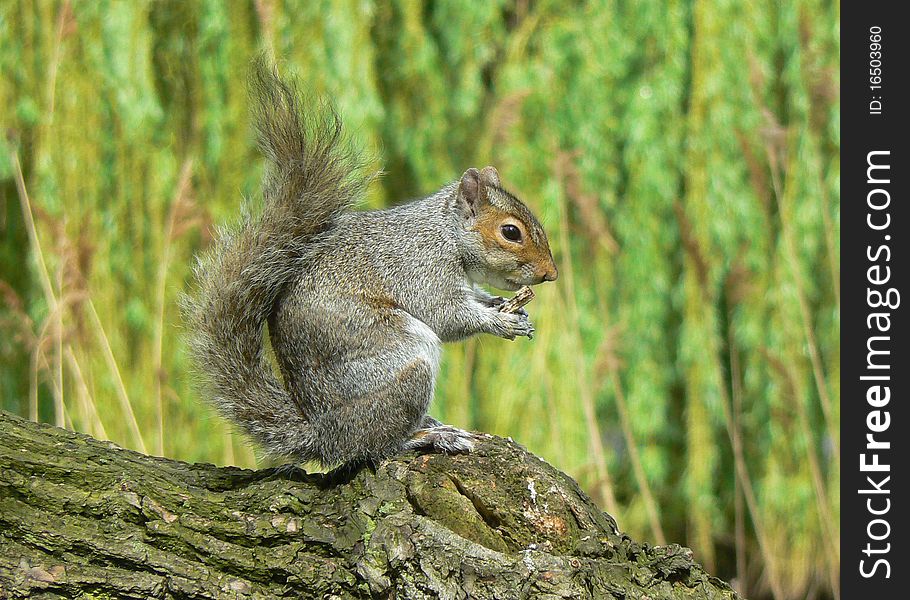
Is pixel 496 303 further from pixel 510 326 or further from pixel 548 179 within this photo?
pixel 548 179

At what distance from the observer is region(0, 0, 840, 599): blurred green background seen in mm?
2996

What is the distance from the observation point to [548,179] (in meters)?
3.14

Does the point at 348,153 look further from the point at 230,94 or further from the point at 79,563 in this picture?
the point at 230,94

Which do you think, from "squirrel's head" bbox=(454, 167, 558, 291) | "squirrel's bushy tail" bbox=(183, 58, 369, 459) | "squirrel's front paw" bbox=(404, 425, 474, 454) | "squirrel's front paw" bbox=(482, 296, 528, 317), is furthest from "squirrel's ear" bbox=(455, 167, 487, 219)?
"squirrel's front paw" bbox=(404, 425, 474, 454)

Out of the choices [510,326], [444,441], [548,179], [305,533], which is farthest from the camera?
[548,179]

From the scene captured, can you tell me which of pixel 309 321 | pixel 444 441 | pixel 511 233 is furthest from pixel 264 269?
pixel 511 233

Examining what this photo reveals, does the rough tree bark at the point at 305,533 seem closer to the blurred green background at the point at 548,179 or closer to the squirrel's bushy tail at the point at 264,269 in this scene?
the squirrel's bushy tail at the point at 264,269

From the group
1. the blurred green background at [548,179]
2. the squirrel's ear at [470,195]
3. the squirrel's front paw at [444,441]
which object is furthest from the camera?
the blurred green background at [548,179]

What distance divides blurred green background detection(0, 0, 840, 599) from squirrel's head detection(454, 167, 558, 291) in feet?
3.24

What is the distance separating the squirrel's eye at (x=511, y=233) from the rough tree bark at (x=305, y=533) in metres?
0.51

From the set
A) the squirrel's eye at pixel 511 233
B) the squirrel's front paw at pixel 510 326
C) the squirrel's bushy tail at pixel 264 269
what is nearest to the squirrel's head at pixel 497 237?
the squirrel's eye at pixel 511 233

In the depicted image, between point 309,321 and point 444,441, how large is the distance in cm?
30

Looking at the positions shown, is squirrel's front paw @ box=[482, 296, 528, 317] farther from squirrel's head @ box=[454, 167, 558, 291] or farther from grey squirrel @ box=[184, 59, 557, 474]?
grey squirrel @ box=[184, 59, 557, 474]

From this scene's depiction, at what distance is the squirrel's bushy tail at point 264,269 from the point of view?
5.15 ft
